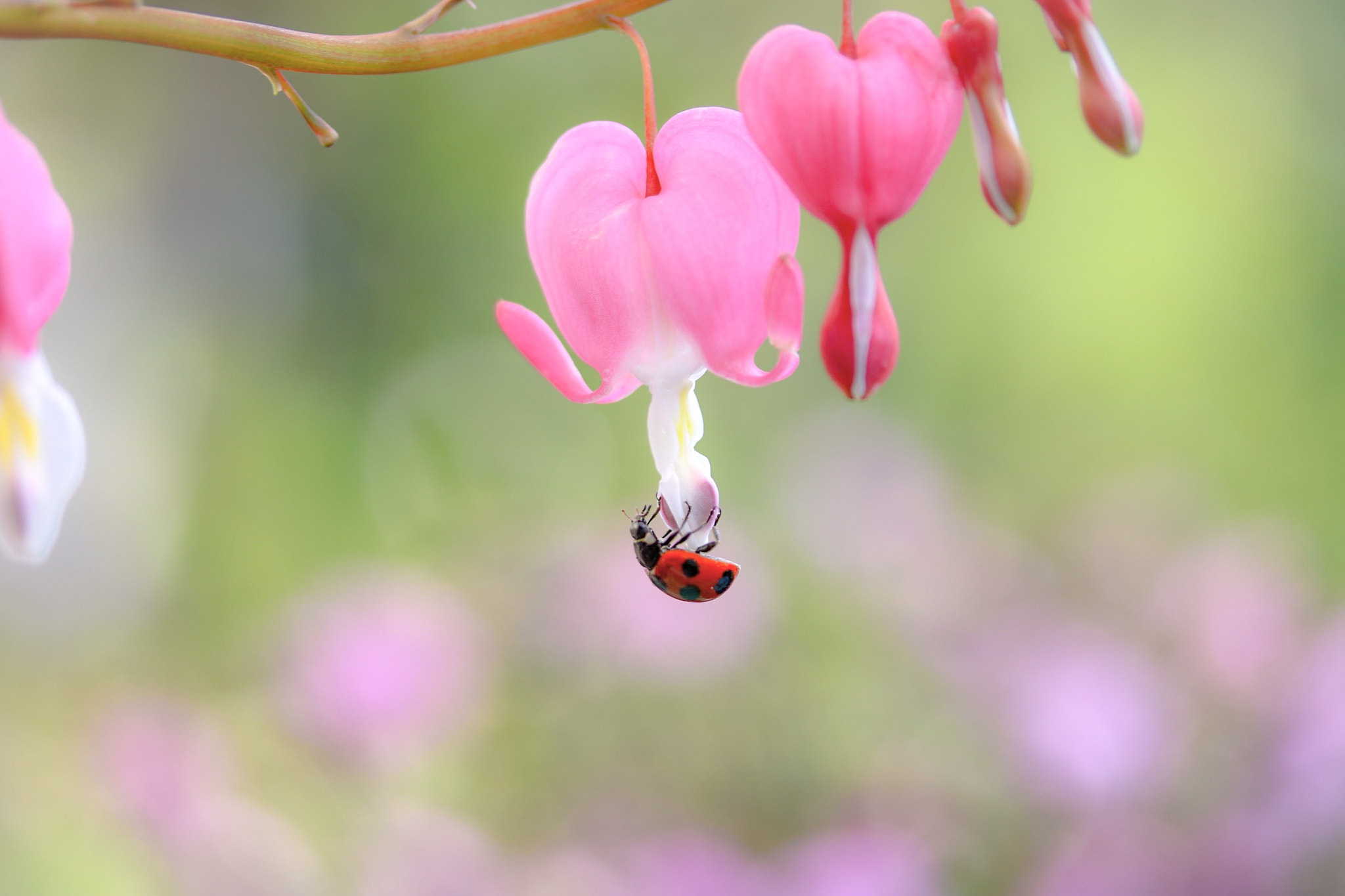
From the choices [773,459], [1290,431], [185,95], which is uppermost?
[185,95]

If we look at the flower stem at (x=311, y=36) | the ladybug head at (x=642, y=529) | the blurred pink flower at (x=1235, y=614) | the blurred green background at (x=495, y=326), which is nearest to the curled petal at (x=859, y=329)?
the flower stem at (x=311, y=36)

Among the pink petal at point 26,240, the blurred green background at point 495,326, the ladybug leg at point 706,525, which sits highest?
the blurred green background at point 495,326

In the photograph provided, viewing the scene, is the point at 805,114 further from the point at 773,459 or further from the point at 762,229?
the point at 773,459

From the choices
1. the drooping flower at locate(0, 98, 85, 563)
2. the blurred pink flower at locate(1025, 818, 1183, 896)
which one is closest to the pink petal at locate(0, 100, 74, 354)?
the drooping flower at locate(0, 98, 85, 563)

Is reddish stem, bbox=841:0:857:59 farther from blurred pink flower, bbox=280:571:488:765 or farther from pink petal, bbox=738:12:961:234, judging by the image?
blurred pink flower, bbox=280:571:488:765

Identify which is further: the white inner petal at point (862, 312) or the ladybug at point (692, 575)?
the ladybug at point (692, 575)

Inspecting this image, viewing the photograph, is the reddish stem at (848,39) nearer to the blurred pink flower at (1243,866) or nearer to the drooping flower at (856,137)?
the drooping flower at (856,137)

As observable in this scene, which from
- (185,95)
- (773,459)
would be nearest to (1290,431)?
(773,459)
